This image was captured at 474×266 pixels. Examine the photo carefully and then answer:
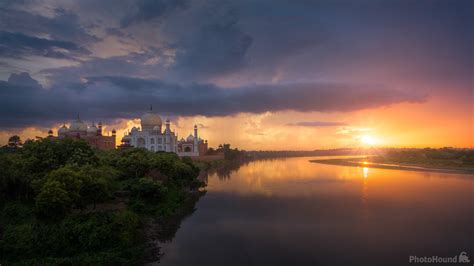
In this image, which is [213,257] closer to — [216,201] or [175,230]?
[175,230]

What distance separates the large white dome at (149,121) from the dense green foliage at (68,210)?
46.0 meters

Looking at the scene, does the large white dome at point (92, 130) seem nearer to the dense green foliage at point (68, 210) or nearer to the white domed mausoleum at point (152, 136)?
the white domed mausoleum at point (152, 136)

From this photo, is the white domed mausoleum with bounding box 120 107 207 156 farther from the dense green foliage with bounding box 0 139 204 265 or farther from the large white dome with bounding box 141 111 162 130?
the dense green foliage with bounding box 0 139 204 265

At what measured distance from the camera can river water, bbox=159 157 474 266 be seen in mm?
17500

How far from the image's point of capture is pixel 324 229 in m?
21.9

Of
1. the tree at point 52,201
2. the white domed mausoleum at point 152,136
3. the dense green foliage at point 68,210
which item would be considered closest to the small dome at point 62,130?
the white domed mausoleum at point 152,136

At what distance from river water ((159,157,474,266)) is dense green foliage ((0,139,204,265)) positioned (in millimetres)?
2895

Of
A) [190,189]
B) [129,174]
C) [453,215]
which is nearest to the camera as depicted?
[453,215]

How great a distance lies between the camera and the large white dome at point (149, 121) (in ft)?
244

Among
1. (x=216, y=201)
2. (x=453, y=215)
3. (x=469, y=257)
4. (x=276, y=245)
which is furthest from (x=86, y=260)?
(x=453, y=215)

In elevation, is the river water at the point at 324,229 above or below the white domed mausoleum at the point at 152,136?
below

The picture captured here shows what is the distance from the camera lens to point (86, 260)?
16391 millimetres

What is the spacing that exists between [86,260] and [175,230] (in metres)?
7.23

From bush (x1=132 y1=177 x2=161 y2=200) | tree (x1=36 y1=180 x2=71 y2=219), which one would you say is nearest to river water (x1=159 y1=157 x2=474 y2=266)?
bush (x1=132 y1=177 x2=161 y2=200)
